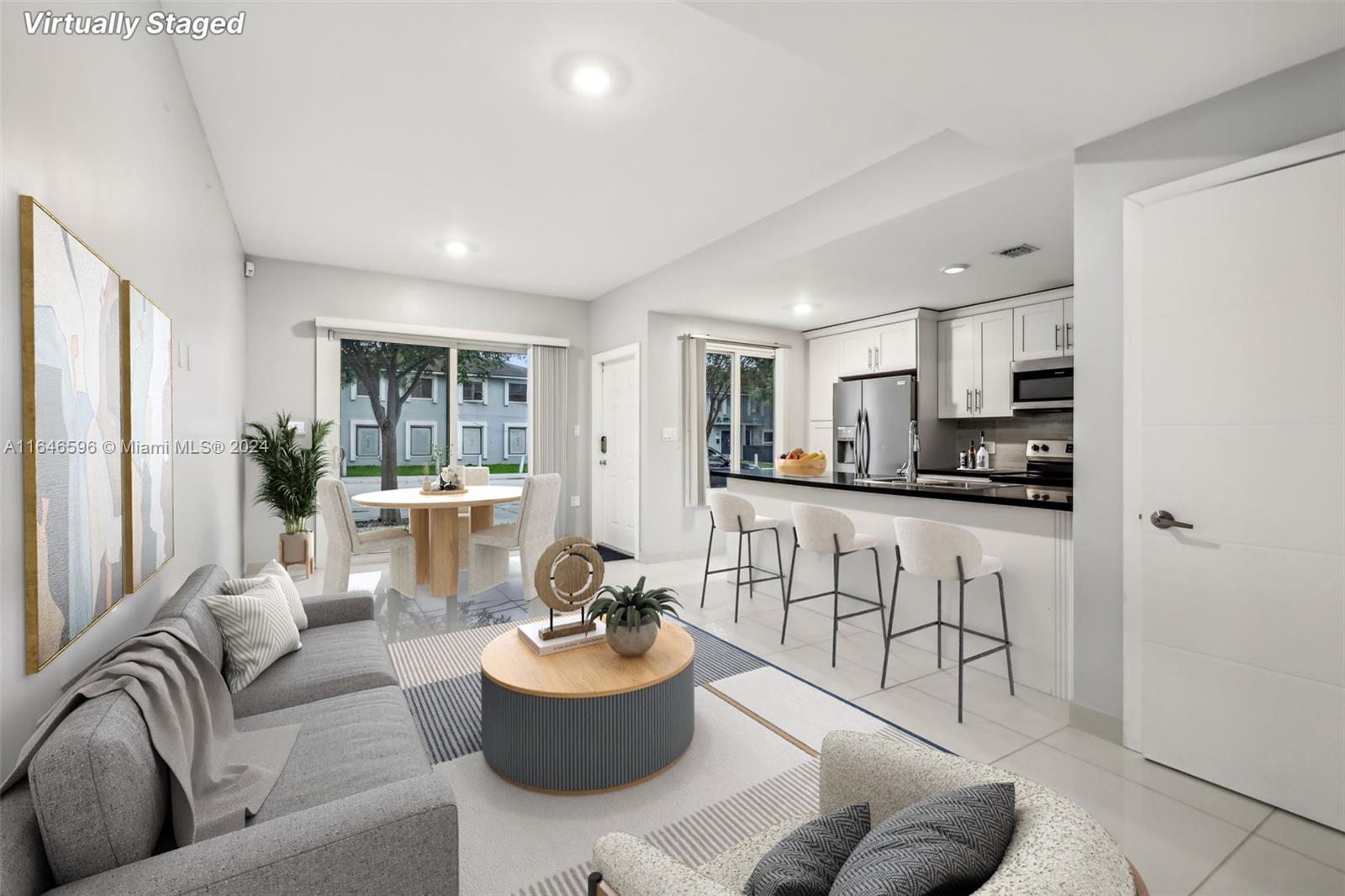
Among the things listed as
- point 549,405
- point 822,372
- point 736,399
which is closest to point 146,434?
point 549,405

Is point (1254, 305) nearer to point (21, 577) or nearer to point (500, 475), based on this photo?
point (21, 577)

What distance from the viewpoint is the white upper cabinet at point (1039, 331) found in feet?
15.8

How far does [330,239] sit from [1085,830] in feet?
17.2

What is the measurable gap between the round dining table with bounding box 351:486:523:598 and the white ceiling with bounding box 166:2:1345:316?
6.23 ft

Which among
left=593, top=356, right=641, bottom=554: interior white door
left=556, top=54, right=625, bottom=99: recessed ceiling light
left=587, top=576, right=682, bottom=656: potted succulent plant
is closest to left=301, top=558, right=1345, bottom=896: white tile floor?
left=587, top=576, right=682, bottom=656: potted succulent plant

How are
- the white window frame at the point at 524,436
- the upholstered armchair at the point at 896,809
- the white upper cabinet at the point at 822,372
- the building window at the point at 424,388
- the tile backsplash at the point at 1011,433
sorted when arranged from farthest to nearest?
the white upper cabinet at the point at 822,372, the white window frame at the point at 524,436, the building window at the point at 424,388, the tile backsplash at the point at 1011,433, the upholstered armchair at the point at 896,809

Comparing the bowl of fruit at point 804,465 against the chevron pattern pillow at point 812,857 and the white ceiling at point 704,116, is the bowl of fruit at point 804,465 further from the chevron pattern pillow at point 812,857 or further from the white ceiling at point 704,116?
the chevron pattern pillow at point 812,857

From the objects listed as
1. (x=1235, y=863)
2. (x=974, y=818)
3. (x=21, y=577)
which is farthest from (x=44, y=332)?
(x=1235, y=863)

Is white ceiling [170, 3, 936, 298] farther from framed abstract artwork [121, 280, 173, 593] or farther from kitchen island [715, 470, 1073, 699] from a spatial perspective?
kitchen island [715, 470, 1073, 699]

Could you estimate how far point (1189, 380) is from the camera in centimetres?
218

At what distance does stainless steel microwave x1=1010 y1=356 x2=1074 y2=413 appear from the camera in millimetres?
4680

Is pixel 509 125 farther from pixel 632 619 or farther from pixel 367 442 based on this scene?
pixel 367 442

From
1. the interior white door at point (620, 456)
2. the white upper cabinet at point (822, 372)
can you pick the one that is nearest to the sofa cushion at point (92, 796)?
the interior white door at point (620, 456)

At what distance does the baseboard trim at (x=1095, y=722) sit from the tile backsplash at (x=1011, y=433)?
3221 mm
